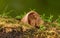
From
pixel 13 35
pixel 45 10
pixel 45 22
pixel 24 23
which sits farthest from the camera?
pixel 45 10

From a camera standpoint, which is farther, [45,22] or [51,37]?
[45,22]

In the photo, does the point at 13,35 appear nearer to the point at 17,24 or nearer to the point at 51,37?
the point at 17,24

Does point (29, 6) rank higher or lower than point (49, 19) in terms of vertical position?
higher

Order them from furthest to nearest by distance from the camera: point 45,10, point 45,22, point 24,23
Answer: point 45,10
point 45,22
point 24,23

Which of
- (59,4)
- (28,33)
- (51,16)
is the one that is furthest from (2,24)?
(59,4)

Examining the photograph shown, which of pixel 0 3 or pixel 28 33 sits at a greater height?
pixel 0 3

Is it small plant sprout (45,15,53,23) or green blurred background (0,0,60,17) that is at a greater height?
green blurred background (0,0,60,17)

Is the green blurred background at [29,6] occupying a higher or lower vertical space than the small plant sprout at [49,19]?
higher

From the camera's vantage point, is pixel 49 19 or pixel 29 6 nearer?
pixel 49 19
